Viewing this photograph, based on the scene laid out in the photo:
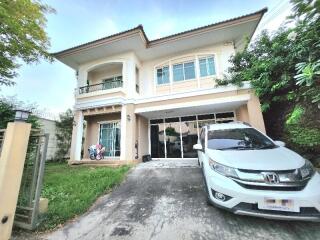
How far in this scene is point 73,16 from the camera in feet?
29.7

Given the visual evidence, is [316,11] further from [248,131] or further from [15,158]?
[15,158]

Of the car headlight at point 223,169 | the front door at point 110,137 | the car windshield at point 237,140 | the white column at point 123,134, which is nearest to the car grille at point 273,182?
the car headlight at point 223,169

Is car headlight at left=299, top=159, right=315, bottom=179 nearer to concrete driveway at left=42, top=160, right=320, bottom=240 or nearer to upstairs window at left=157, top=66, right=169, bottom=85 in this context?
concrete driveway at left=42, top=160, right=320, bottom=240

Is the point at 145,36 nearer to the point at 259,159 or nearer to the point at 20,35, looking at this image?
the point at 20,35

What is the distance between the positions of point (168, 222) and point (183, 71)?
9545 millimetres

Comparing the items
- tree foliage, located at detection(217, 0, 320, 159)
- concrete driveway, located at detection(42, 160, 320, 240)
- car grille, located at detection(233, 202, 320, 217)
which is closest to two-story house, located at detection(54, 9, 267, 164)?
tree foliage, located at detection(217, 0, 320, 159)

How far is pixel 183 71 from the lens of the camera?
37.0ft

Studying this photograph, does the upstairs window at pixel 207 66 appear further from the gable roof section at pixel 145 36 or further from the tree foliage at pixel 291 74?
the gable roof section at pixel 145 36

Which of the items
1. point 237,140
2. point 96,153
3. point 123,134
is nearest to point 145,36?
point 123,134

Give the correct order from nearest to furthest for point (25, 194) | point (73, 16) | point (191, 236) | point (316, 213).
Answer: point (316, 213) < point (191, 236) < point (25, 194) < point (73, 16)

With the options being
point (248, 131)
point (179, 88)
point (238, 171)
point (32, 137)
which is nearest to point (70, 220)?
point (32, 137)

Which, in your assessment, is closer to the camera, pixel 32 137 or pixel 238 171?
pixel 238 171

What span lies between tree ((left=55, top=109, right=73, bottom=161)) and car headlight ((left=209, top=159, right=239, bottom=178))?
41.8 feet

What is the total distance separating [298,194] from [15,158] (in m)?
4.67
